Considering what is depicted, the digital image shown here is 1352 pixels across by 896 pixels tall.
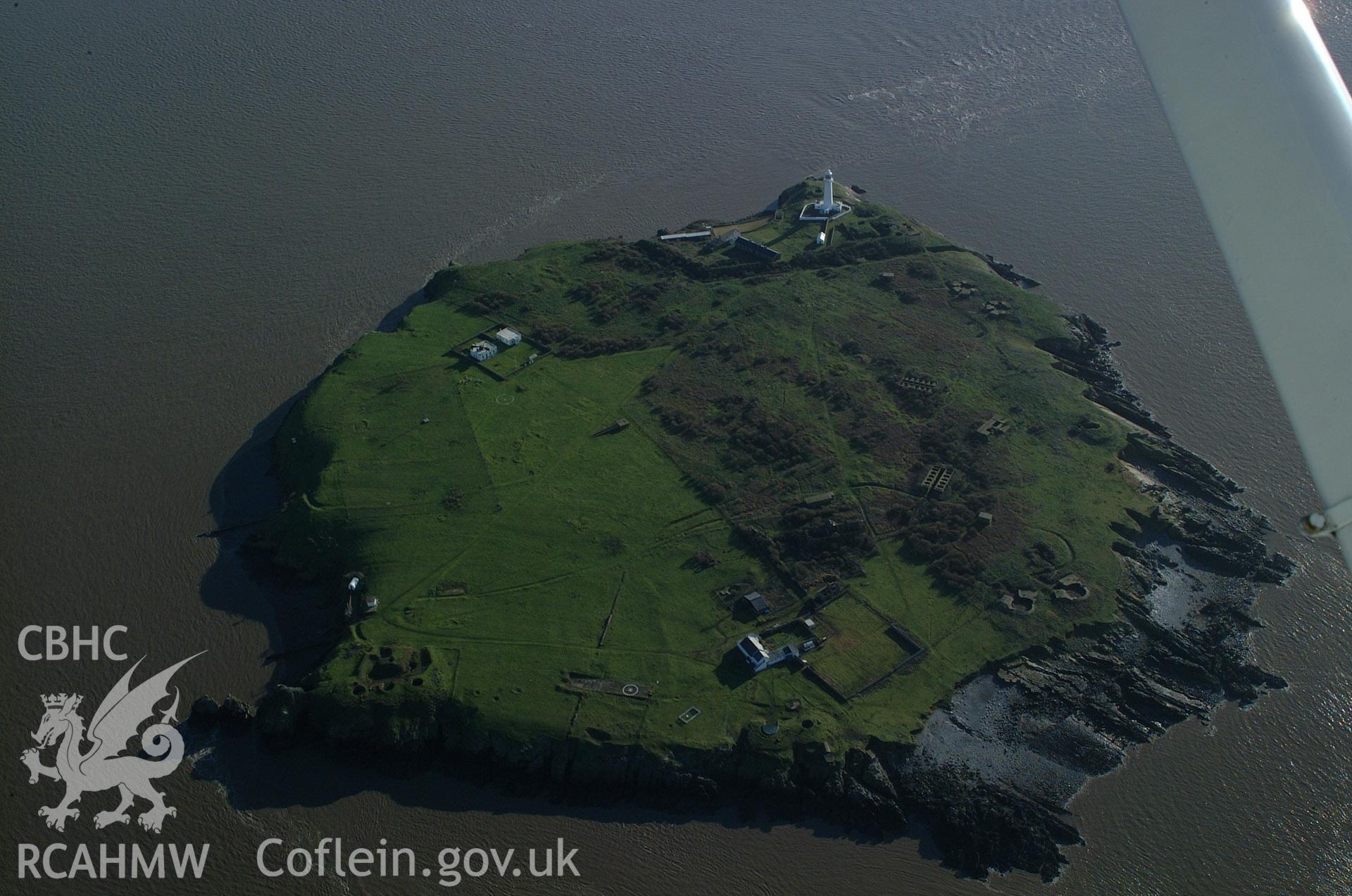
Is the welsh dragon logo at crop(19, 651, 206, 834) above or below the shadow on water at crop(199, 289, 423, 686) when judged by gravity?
below

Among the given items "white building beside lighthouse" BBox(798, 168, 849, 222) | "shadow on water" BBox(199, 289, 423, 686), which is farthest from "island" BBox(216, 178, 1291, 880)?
"white building beside lighthouse" BBox(798, 168, 849, 222)

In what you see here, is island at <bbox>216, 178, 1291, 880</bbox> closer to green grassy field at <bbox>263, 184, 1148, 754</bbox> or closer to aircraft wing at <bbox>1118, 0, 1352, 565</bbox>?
green grassy field at <bbox>263, 184, 1148, 754</bbox>

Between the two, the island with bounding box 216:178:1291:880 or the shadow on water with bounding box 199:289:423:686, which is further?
the shadow on water with bounding box 199:289:423:686

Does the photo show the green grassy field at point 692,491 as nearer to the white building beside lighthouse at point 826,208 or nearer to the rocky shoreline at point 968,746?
the rocky shoreline at point 968,746

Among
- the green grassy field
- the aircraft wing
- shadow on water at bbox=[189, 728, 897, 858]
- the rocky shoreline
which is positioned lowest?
shadow on water at bbox=[189, 728, 897, 858]

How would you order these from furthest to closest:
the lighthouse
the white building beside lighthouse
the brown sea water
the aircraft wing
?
1. the lighthouse
2. the white building beside lighthouse
3. the brown sea water
4. the aircraft wing

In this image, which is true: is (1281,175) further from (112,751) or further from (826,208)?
(826,208)

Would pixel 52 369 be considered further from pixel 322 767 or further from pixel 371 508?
pixel 322 767

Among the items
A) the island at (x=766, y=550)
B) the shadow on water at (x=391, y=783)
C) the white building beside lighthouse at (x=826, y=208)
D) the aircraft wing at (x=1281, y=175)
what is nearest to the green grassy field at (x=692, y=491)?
the island at (x=766, y=550)
